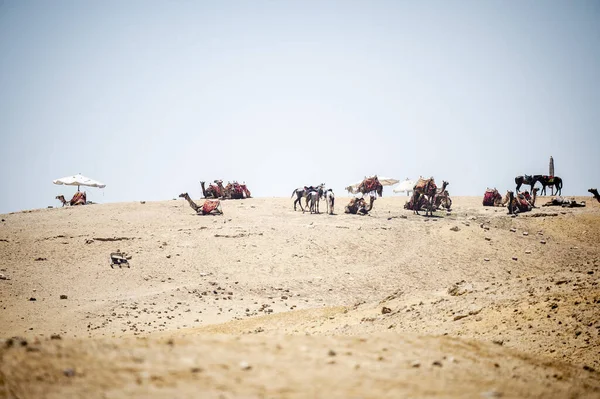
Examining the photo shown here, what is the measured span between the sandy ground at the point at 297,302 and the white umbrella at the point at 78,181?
7643 millimetres

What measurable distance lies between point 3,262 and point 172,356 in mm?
16309

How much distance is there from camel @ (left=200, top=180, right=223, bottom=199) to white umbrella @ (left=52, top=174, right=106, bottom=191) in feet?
30.2

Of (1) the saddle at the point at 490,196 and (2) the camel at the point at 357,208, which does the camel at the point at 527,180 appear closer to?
(1) the saddle at the point at 490,196

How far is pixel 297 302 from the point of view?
14.7 metres

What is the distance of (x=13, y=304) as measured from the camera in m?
13.5

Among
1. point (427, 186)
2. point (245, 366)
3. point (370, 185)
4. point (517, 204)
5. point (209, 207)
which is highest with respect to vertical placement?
point (370, 185)

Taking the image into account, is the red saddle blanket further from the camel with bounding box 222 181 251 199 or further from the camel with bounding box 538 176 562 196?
the camel with bounding box 222 181 251 199

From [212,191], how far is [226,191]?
1254 millimetres

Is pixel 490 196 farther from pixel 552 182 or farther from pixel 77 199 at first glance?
pixel 77 199

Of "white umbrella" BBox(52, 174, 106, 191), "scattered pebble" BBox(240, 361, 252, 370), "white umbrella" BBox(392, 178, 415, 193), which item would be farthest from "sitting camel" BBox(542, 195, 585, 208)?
"white umbrella" BBox(52, 174, 106, 191)

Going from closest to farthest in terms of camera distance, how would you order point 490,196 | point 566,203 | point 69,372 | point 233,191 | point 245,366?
1. point 69,372
2. point 245,366
3. point 566,203
4. point 490,196
5. point 233,191

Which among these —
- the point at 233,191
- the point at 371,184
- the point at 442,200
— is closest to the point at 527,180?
the point at 442,200

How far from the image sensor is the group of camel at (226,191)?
111ft

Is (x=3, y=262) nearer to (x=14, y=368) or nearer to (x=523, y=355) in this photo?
A: (x=14, y=368)
